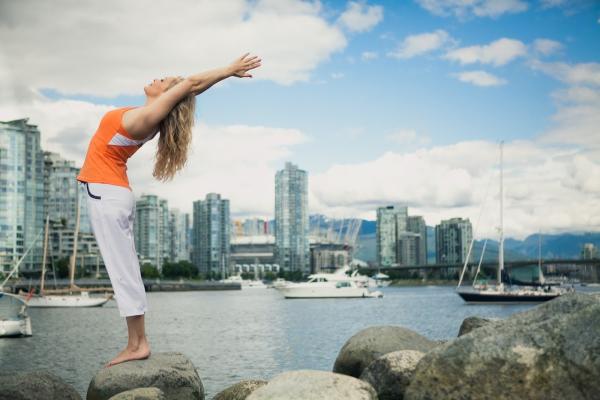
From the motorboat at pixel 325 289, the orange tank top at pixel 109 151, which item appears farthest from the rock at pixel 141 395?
the motorboat at pixel 325 289

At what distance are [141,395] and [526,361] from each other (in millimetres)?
3453

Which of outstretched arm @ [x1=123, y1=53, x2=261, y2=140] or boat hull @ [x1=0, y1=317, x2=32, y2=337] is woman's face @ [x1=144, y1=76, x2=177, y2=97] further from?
boat hull @ [x1=0, y1=317, x2=32, y2=337]

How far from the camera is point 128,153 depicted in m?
6.44

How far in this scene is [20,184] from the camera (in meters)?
159

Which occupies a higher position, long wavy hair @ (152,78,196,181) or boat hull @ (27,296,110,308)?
long wavy hair @ (152,78,196,181)

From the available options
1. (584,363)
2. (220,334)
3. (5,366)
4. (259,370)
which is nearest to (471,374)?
(584,363)

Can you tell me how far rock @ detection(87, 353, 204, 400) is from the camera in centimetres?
721

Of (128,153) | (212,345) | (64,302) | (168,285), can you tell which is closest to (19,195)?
(168,285)

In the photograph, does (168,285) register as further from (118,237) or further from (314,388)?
(314,388)

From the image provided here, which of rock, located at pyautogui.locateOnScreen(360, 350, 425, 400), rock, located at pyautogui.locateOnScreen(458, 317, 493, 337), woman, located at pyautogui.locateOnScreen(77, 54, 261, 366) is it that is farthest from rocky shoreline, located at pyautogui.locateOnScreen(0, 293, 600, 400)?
rock, located at pyautogui.locateOnScreen(458, 317, 493, 337)

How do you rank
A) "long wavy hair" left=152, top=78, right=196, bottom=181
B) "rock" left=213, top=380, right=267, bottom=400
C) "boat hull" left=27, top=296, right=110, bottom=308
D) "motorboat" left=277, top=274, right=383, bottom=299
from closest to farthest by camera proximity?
1. "long wavy hair" left=152, top=78, right=196, bottom=181
2. "rock" left=213, top=380, right=267, bottom=400
3. "boat hull" left=27, top=296, right=110, bottom=308
4. "motorboat" left=277, top=274, right=383, bottom=299

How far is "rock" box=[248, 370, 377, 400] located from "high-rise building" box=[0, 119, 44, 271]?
157 metres

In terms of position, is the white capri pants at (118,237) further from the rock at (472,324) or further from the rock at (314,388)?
the rock at (472,324)

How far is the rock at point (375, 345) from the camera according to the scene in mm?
10094
